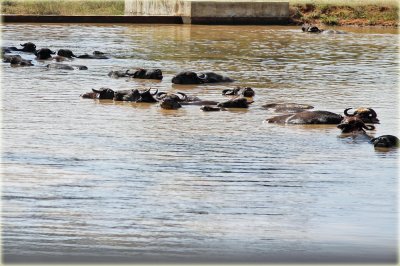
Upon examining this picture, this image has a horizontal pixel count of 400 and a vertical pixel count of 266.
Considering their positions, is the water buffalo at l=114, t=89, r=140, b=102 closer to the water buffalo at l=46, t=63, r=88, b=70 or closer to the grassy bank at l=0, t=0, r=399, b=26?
the water buffalo at l=46, t=63, r=88, b=70

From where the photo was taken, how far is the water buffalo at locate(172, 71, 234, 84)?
63.7ft

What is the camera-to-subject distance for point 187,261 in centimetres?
728

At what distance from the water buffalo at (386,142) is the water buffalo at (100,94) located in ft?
17.9

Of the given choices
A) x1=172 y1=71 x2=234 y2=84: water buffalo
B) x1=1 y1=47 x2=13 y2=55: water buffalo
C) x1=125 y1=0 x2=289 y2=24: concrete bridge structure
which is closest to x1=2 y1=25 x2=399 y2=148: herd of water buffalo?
x1=172 y1=71 x2=234 y2=84: water buffalo

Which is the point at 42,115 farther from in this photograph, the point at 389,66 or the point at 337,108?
the point at 389,66

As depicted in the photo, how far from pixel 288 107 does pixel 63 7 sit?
2997 cm

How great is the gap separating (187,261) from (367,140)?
6.26 m

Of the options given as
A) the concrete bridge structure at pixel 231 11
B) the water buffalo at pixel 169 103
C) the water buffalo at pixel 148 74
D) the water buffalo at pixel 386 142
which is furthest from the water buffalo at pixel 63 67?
the concrete bridge structure at pixel 231 11

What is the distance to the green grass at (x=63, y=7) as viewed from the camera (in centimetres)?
4359

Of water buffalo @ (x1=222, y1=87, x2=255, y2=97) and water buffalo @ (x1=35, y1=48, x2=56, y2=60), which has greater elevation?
water buffalo @ (x1=35, y1=48, x2=56, y2=60)

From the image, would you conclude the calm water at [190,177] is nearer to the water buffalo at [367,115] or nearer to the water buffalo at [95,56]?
the water buffalo at [367,115]

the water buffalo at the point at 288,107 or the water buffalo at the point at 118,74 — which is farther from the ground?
the water buffalo at the point at 118,74

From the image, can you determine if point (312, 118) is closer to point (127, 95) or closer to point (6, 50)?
point (127, 95)

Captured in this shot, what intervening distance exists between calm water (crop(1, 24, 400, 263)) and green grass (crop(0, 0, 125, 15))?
22962 mm
